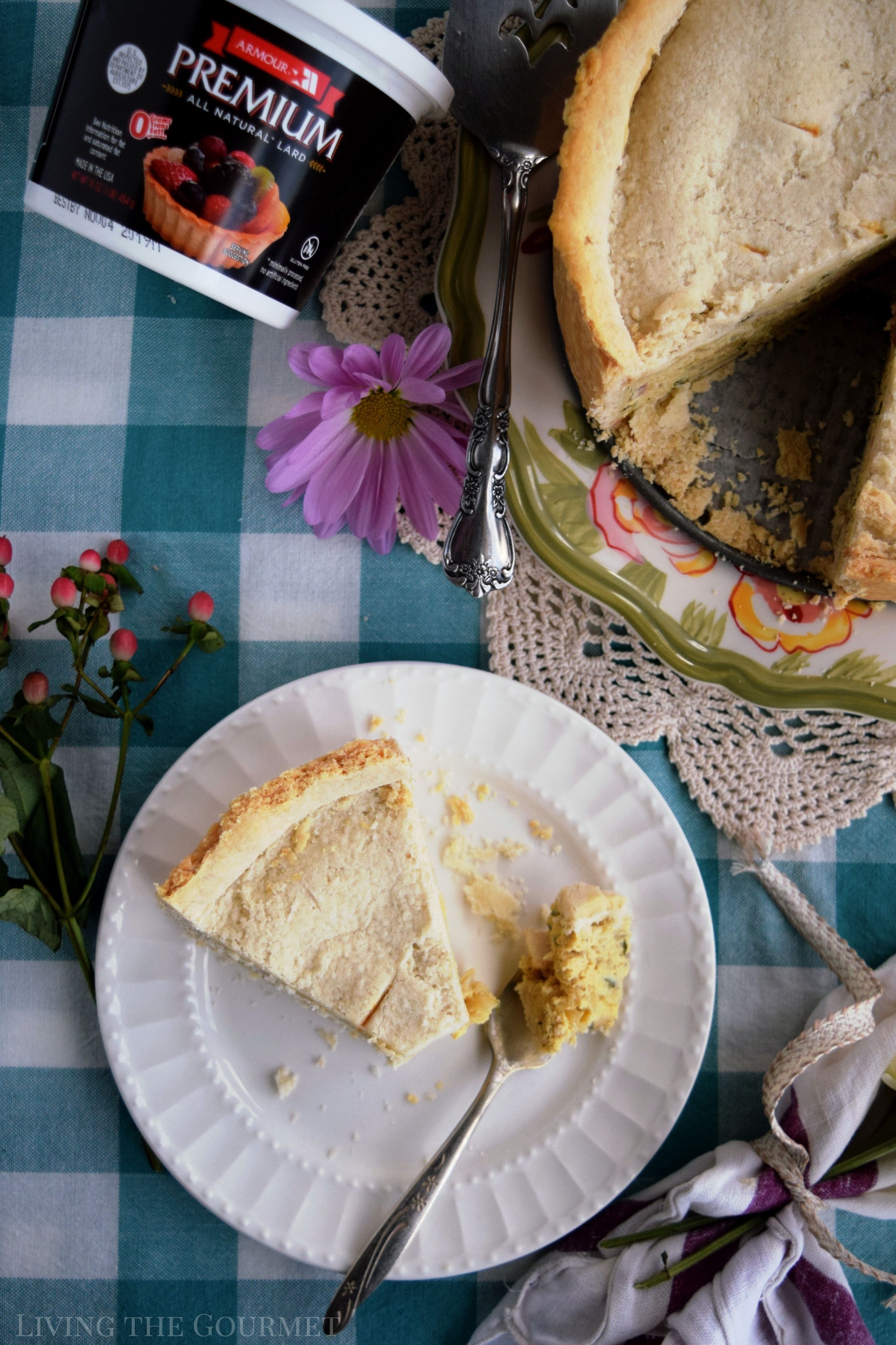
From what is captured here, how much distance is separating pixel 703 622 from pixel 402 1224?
1.13m

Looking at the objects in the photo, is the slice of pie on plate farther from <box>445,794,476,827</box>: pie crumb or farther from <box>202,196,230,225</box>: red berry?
<box>202,196,230,225</box>: red berry

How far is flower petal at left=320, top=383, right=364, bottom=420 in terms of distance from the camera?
1.56 m

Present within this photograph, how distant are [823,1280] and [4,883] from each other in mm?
1611

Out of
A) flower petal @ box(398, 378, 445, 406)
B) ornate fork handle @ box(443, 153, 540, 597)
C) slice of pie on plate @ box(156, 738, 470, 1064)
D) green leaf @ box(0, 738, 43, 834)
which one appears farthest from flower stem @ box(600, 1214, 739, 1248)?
flower petal @ box(398, 378, 445, 406)

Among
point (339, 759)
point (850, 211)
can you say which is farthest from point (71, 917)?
point (850, 211)

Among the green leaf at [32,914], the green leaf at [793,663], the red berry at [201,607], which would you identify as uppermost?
the green leaf at [793,663]

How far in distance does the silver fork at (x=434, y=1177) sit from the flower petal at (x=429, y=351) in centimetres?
107

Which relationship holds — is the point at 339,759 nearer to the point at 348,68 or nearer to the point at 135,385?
the point at 135,385

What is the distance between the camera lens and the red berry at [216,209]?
1.35m

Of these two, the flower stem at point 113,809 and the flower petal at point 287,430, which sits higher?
the flower petal at point 287,430

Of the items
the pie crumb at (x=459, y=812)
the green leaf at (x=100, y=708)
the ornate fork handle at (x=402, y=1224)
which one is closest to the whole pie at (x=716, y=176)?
the pie crumb at (x=459, y=812)

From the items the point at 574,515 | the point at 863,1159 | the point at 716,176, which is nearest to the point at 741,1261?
the point at 863,1159

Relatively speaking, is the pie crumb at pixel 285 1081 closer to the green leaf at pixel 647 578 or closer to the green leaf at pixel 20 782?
the green leaf at pixel 20 782

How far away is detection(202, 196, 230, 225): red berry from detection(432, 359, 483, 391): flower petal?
398 mm
